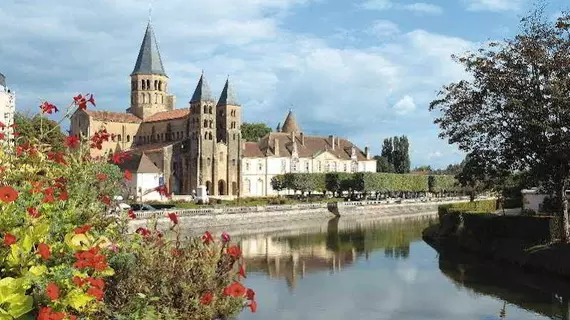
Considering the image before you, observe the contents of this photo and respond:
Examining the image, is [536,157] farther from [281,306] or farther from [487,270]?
[281,306]

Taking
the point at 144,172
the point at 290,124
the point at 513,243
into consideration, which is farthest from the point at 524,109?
the point at 290,124

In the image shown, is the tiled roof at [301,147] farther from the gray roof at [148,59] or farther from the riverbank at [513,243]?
the riverbank at [513,243]

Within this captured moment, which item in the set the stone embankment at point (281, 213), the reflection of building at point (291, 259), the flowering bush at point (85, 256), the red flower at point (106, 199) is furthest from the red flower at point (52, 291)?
→ the stone embankment at point (281, 213)

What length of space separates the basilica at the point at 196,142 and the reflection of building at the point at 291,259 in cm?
3604

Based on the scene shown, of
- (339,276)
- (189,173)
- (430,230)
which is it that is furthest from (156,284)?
(189,173)

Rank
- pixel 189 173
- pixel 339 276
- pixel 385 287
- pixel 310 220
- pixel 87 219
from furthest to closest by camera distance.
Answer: pixel 189 173 → pixel 310 220 → pixel 339 276 → pixel 385 287 → pixel 87 219

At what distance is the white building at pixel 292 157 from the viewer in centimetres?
8506

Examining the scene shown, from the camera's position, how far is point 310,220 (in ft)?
197

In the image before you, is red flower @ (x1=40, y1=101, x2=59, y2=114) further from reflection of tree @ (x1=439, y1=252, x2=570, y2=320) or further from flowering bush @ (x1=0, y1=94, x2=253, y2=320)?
reflection of tree @ (x1=439, y1=252, x2=570, y2=320)

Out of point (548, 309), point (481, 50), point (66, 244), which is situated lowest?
point (548, 309)

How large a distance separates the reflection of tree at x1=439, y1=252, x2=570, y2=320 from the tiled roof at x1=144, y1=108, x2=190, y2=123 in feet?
194

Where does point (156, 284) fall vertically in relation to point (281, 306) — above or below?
above

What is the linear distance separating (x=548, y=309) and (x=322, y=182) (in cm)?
5976

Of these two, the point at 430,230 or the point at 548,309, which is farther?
the point at 430,230
